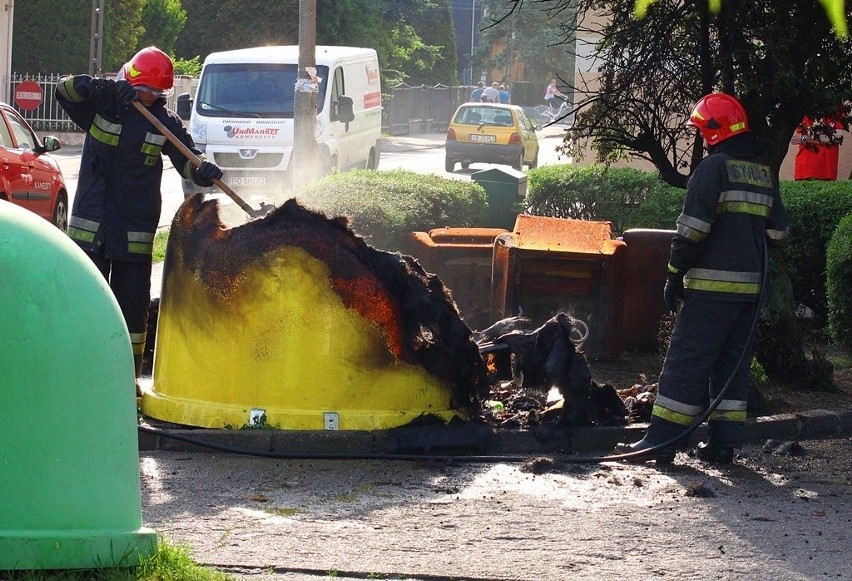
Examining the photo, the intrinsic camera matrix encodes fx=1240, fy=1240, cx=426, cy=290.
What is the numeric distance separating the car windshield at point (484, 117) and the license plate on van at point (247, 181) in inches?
479

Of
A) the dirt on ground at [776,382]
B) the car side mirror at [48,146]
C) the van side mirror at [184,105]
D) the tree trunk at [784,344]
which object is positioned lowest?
the dirt on ground at [776,382]

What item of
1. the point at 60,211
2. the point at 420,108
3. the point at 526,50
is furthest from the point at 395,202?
the point at 526,50

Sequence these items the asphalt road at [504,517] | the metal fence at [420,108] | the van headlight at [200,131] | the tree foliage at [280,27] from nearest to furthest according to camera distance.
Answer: the asphalt road at [504,517], the van headlight at [200,131], the tree foliage at [280,27], the metal fence at [420,108]

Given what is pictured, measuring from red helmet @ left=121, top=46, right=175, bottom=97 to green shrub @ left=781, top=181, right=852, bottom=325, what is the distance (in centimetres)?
558

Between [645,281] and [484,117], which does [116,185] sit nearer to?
[645,281]

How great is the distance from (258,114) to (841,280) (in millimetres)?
13757

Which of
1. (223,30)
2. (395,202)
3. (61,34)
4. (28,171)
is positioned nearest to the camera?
(395,202)

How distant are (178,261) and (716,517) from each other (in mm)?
3116

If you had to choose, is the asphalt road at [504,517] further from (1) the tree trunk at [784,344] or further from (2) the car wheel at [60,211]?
(2) the car wheel at [60,211]

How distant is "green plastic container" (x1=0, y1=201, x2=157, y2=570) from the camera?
373 centimetres

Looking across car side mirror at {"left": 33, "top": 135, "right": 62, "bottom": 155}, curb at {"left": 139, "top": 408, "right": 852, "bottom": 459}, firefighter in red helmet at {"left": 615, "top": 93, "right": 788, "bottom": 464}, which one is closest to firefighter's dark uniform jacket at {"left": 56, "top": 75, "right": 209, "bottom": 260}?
curb at {"left": 139, "top": 408, "right": 852, "bottom": 459}

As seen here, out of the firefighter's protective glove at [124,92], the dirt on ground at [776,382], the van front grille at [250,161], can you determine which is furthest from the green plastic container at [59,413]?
the van front grille at [250,161]

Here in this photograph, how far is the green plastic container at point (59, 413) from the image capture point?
3729mm

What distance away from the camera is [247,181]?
21.1m
